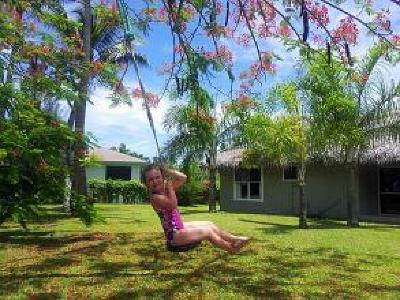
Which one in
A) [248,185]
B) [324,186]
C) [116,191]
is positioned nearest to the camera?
[324,186]

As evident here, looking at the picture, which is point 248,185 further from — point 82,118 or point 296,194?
point 82,118

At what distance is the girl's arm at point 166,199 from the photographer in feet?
23.9

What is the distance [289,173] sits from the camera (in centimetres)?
2520

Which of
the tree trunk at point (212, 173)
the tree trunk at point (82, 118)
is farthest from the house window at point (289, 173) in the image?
the tree trunk at point (82, 118)

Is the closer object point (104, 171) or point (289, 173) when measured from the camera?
point (289, 173)

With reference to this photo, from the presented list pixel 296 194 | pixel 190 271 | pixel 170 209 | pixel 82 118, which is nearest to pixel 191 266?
pixel 190 271

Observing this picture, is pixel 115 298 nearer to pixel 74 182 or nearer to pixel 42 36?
pixel 42 36

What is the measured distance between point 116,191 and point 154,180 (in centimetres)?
2888

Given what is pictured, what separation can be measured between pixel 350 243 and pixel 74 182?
348 inches

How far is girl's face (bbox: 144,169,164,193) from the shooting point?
24.0 feet

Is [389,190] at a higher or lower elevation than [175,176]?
higher

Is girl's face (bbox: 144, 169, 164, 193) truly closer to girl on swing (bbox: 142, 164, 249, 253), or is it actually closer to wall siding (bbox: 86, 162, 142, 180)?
girl on swing (bbox: 142, 164, 249, 253)

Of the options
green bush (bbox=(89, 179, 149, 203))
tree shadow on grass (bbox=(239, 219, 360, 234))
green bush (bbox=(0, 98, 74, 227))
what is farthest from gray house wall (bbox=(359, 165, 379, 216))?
green bush (bbox=(89, 179, 149, 203))

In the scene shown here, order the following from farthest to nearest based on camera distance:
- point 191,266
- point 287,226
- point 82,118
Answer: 1. point 82,118
2. point 287,226
3. point 191,266
